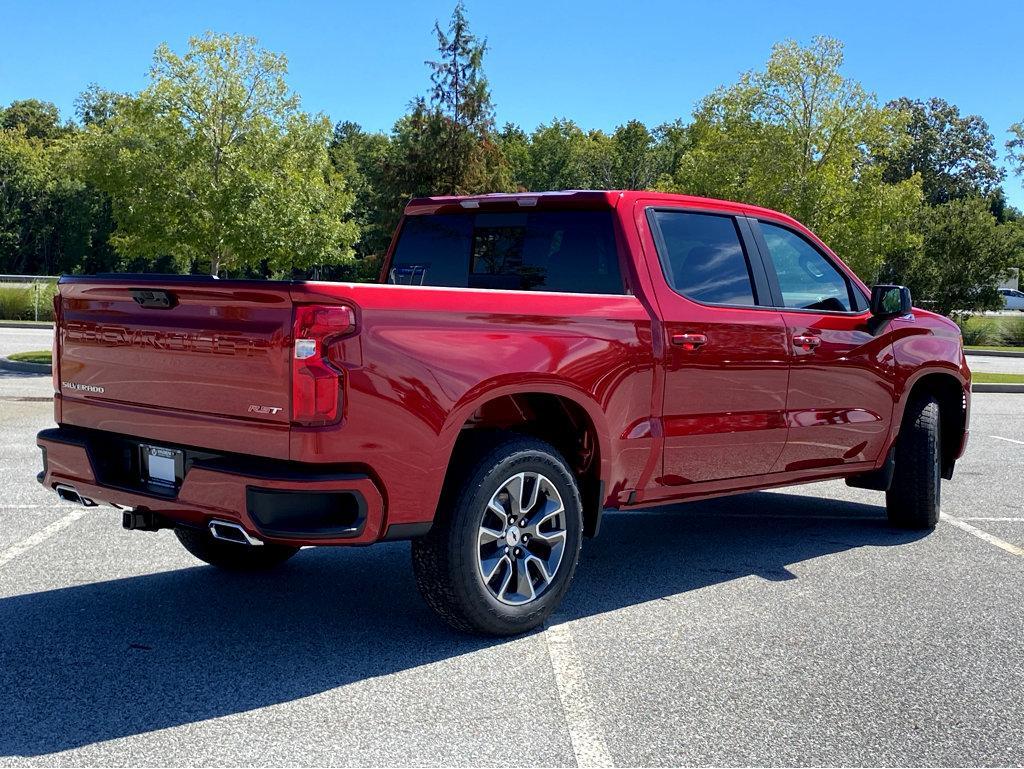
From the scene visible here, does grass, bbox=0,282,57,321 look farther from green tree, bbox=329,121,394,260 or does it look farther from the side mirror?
the side mirror

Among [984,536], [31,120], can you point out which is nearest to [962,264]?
[984,536]

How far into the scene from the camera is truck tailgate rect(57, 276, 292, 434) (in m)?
4.02

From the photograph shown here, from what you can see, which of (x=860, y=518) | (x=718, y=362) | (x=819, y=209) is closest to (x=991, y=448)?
(x=860, y=518)

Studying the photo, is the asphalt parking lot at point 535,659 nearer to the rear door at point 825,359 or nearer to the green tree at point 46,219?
the rear door at point 825,359

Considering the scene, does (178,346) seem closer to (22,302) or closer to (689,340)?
(689,340)

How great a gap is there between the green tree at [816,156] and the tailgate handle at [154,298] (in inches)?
1139

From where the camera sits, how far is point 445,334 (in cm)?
429

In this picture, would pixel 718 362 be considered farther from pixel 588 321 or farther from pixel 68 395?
pixel 68 395

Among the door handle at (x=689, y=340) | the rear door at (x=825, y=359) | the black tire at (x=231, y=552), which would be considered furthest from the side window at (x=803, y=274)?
the black tire at (x=231, y=552)

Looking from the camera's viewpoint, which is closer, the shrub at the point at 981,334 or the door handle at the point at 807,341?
the door handle at the point at 807,341

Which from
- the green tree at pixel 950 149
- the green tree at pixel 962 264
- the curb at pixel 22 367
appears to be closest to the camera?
the curb at pixel 22 367

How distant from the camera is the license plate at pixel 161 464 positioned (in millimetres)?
4371

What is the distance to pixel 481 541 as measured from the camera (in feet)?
15.0

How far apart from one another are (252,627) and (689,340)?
242 cm
